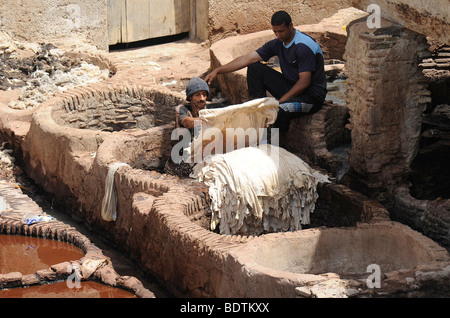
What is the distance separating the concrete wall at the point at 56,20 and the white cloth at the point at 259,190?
542 centimetres

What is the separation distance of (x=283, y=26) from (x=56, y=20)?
472cm

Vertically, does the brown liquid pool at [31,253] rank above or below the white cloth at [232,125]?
below

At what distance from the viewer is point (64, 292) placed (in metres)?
8.79

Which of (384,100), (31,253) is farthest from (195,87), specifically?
(31,253)

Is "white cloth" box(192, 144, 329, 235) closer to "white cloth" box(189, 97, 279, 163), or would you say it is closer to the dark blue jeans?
"white cloth" box(189, 97, 279, 163)

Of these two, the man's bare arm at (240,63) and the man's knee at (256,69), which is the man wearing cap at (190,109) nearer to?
the man's bare arm at (240,63)

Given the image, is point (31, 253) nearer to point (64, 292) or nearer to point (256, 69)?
point (64, 292)

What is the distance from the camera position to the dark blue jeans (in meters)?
10.2

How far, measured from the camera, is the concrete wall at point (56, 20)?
13.7 metres

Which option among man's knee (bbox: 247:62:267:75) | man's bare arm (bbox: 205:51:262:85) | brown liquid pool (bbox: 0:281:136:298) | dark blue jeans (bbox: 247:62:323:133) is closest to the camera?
brown liquid pool (bbox: 0:281:136:298)
